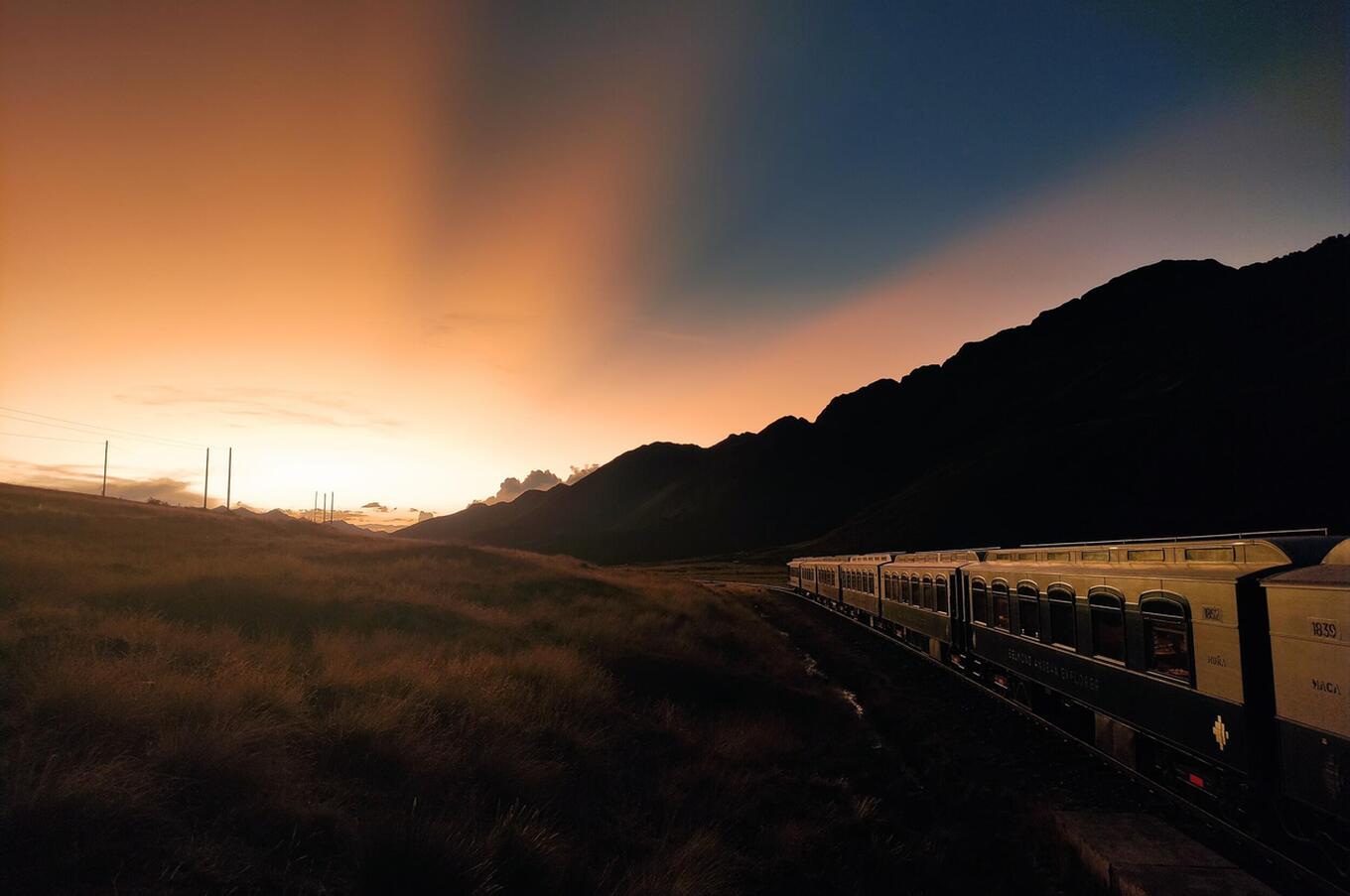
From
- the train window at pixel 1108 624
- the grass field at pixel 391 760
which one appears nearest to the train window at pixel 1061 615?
the train window at pixel 1108 624

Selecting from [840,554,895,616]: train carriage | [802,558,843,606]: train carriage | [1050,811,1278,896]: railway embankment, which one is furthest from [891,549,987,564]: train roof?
[802,558,843,606]: train carriage

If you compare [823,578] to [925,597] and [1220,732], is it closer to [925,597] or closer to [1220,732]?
[925,597]

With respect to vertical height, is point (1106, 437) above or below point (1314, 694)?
above

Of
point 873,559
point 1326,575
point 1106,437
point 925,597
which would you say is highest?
point 1106,437

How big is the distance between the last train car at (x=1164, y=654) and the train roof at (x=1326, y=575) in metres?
0.33

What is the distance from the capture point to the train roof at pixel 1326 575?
6258 millimetres

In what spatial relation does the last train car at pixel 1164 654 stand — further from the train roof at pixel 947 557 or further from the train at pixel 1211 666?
the train roof at pixel 947 557

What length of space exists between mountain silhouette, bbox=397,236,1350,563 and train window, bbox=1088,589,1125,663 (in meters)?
79.1

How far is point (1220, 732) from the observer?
7.54 metres

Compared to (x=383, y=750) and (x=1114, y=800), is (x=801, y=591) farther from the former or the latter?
(x=383, y=750)

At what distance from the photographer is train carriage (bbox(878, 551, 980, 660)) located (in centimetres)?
1759

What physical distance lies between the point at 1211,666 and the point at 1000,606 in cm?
699

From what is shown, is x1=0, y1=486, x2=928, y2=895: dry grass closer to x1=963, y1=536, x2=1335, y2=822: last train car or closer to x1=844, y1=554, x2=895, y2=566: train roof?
x1=963, y1=536, x2=1335, y2=822: last train car

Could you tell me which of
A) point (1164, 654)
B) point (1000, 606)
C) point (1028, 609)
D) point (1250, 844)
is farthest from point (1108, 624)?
point (1000, 606)
